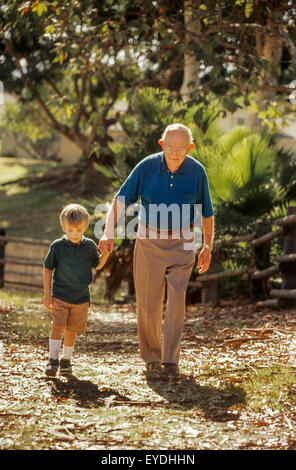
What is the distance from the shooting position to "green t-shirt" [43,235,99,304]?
5.12m

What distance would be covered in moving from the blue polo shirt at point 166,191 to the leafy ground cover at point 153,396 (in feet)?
3.78

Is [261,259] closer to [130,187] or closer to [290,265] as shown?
[290,265]

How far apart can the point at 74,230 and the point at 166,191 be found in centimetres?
70

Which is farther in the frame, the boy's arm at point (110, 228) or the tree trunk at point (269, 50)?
the tree trunk at point (269, 50)

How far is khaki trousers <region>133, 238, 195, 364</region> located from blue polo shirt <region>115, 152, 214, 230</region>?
17 centimetres

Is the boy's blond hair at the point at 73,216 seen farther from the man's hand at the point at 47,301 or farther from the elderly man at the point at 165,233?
the man's hand at the point at 47,301

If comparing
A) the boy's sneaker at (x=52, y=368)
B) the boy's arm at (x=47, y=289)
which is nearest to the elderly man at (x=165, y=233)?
the boy's arm at (x=47, y=289)

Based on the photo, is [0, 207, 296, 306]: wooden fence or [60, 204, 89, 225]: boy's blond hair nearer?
[60, 204, 89, 225]: boy's blond hair

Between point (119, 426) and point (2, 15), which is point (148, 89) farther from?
point (119, 426)

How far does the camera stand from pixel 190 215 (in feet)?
17.0

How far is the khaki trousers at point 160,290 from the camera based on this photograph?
5.27 m

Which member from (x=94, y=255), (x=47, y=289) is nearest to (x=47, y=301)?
(x=47, y=289)

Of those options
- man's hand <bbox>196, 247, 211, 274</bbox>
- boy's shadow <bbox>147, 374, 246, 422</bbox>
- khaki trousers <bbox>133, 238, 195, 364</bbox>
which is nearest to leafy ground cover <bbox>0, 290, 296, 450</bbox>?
boy's shadow <bbox>147, 374, 246, 422</bbox>

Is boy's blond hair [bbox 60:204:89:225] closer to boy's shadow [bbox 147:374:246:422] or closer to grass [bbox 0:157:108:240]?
boy's shadow [bbox 147:374:246:422]
